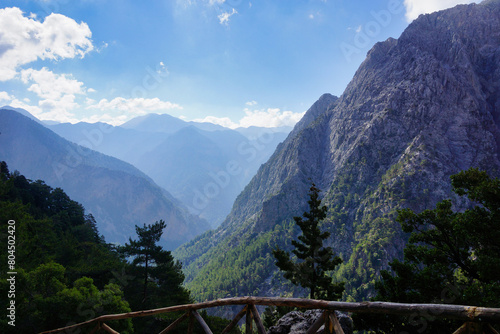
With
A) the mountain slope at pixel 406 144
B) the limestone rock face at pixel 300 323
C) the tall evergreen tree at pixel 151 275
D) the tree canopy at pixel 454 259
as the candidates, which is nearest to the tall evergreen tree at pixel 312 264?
the tree canopy at pixel 454 259

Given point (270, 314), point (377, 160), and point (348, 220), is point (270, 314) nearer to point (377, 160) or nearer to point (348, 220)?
point (348, 220)

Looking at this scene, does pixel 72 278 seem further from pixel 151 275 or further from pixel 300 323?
pixel 300 323

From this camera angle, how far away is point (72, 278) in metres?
26.7

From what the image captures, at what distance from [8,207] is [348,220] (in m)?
172

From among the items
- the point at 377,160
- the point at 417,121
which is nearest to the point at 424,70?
the point at 417,121

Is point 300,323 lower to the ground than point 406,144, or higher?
lower

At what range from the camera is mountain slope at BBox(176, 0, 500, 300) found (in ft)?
463

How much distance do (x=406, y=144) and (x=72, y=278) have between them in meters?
189

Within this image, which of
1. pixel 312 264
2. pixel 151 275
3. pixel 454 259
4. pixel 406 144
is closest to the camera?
pixel 454 259

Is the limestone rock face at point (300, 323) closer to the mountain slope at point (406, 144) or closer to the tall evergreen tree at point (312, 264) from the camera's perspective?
the tall evergreen tree at point (312, 264)

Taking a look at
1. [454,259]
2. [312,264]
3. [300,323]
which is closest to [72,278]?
[312,264]

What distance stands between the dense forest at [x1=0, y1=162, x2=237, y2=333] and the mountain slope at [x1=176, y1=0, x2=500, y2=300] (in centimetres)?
12020

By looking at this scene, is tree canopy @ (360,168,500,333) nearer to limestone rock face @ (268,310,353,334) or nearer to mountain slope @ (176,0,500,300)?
limestone rock face @ (268,310,353,334)

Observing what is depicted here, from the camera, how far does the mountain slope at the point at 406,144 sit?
463 feet
